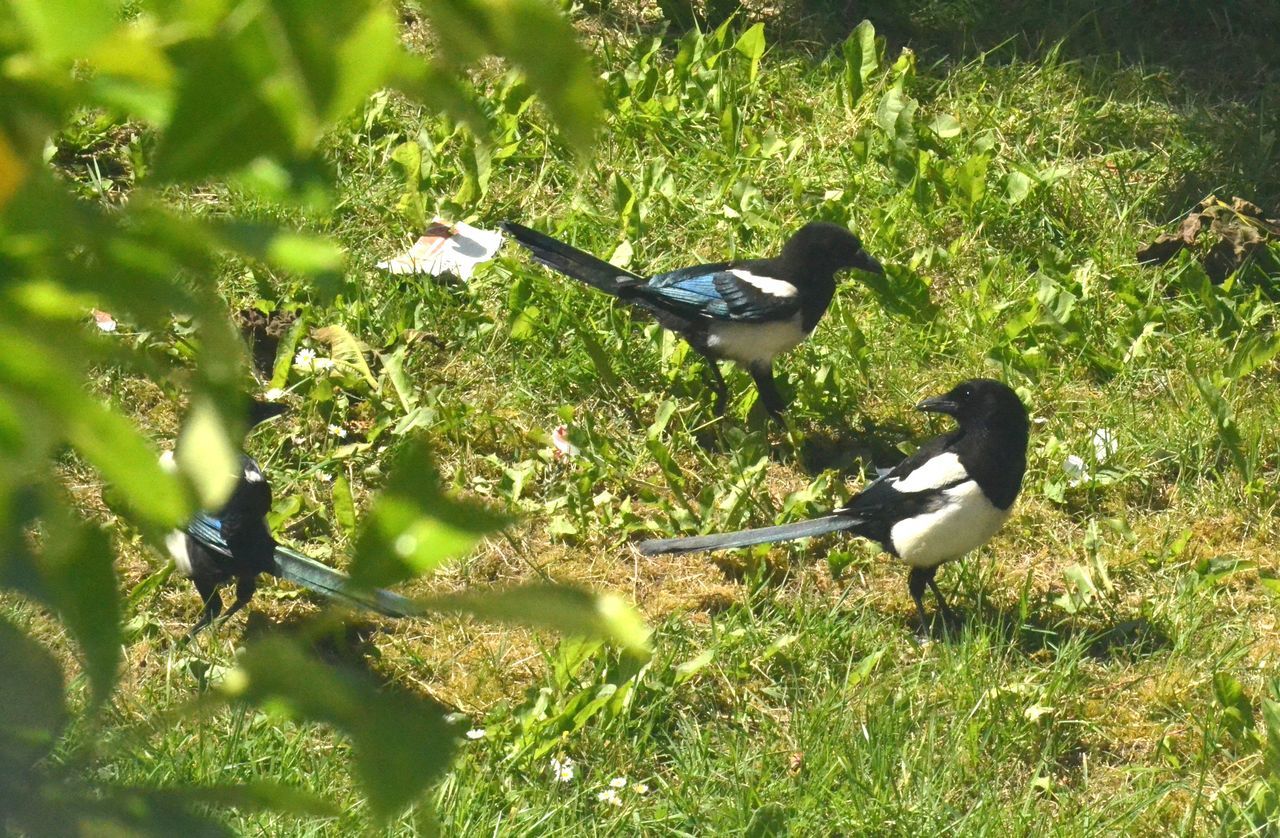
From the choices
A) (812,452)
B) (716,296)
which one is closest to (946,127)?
(716,296)

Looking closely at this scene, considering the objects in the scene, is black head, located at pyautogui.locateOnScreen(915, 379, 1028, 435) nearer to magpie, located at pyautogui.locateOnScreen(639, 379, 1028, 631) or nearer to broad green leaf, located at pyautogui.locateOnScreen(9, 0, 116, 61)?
magpie, located at pyautogui.locateOnScreen(639, 379, 1028, 631)

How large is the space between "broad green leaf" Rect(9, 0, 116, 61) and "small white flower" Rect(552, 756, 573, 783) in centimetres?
258

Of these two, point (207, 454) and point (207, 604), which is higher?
point (207, 454)

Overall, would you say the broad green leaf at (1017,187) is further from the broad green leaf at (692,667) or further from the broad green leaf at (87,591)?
the broad green leaf at (87,591)

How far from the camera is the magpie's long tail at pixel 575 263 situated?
4.59 meters

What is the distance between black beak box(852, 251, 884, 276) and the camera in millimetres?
4594

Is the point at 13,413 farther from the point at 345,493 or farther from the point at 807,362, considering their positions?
the point at 807,362

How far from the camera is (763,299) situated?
14.7 feet

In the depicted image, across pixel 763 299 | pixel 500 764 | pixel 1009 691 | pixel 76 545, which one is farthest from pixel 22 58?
pixel 763 299

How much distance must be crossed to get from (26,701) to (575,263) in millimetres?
3856

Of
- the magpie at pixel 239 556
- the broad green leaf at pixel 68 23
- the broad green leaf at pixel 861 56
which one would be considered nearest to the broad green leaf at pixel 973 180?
the broad green leaf at pixel 861 56

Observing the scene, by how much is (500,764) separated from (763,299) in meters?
1.87

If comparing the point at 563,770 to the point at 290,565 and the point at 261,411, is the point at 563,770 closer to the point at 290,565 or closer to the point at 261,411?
the point at 290,565

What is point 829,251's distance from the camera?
15.0 ft
